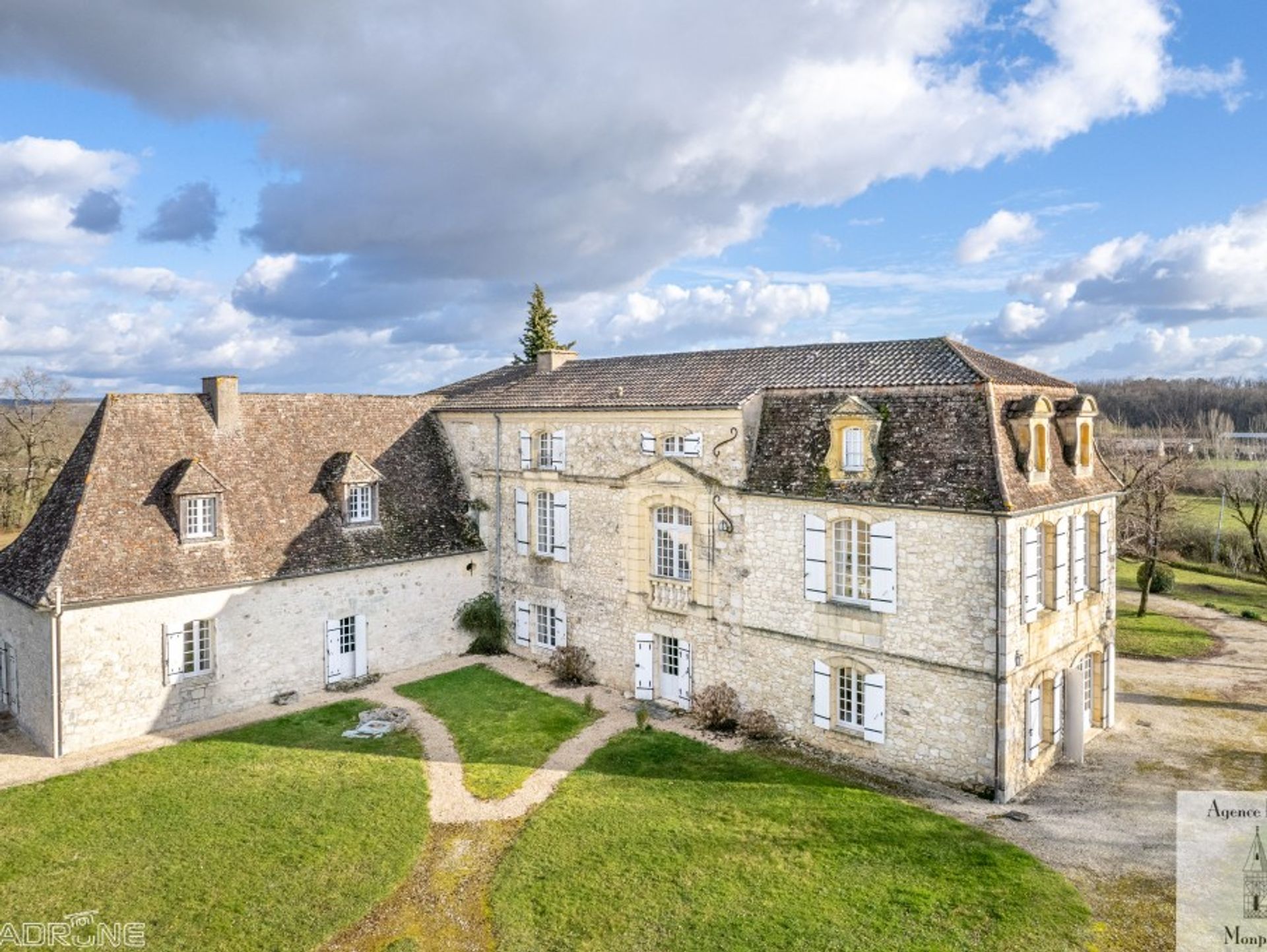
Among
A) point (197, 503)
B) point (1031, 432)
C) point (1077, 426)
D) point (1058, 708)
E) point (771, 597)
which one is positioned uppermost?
point (1077, 426)

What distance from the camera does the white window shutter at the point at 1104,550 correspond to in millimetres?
19625

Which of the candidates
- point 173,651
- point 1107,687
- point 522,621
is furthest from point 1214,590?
point 173,651

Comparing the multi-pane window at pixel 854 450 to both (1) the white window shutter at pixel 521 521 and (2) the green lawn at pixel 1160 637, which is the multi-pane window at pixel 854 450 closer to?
(1) the white window shutter at pixel 521 521

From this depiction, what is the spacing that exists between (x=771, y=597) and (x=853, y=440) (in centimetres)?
420

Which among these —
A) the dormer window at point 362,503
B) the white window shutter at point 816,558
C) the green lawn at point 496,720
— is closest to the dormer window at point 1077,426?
the white window shutter at point 816,558

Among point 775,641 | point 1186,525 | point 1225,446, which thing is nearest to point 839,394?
point 775,641

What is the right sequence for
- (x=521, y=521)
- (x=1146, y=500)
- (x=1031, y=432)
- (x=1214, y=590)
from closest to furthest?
(x=1031, y=432)
(x=521, y=521)
(x=1146, y=500)
(x=1214, y=590)

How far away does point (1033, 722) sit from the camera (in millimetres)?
16703

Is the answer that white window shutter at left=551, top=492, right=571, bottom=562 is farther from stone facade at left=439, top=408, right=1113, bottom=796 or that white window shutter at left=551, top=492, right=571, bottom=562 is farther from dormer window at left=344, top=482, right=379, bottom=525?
dormer window at left=344, top=482, right=379, bottom=525

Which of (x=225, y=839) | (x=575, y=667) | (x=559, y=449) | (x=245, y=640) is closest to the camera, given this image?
(x=225, y=839)

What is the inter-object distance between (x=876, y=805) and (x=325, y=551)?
16.0 meters

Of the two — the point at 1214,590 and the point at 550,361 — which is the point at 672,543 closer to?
the point at 550,361

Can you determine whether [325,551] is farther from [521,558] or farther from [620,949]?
[620,949]

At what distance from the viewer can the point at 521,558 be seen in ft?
82.8
